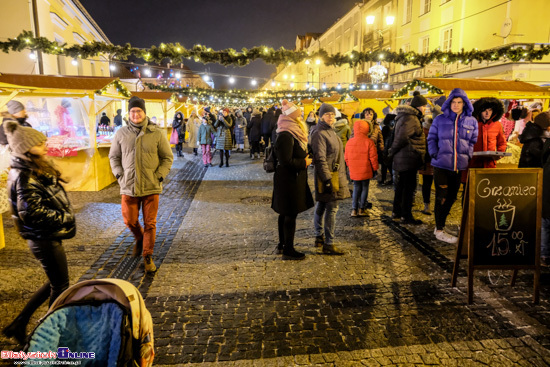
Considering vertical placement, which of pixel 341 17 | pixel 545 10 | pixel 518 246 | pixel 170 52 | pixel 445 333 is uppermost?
pixel 341 17

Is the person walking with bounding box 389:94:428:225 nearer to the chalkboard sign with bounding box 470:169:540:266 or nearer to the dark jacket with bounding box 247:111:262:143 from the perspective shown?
the chalkboard sign with bounding box 470:169:540:266

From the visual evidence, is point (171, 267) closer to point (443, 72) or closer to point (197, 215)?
point (197, 215)

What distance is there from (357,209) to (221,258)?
10.2ft

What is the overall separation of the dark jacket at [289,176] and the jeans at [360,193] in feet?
7.84

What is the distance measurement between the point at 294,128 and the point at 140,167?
1927mm

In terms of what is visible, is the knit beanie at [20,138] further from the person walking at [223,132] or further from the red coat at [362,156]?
the person walking at [223,132]

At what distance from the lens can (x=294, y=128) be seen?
4.49 metres

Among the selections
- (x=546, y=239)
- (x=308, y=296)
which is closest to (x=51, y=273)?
(x=308, y=296)

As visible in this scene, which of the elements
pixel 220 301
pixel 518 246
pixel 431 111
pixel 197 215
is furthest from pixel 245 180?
pixel 518 246

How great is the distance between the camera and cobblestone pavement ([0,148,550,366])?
118 inches

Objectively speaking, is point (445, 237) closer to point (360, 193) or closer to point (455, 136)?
point (455, 136)

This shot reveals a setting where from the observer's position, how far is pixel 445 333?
3213mm

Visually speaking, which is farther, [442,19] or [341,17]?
[341,17]

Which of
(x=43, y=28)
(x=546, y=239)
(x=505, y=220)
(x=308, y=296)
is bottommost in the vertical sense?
(x=308, y=296)
